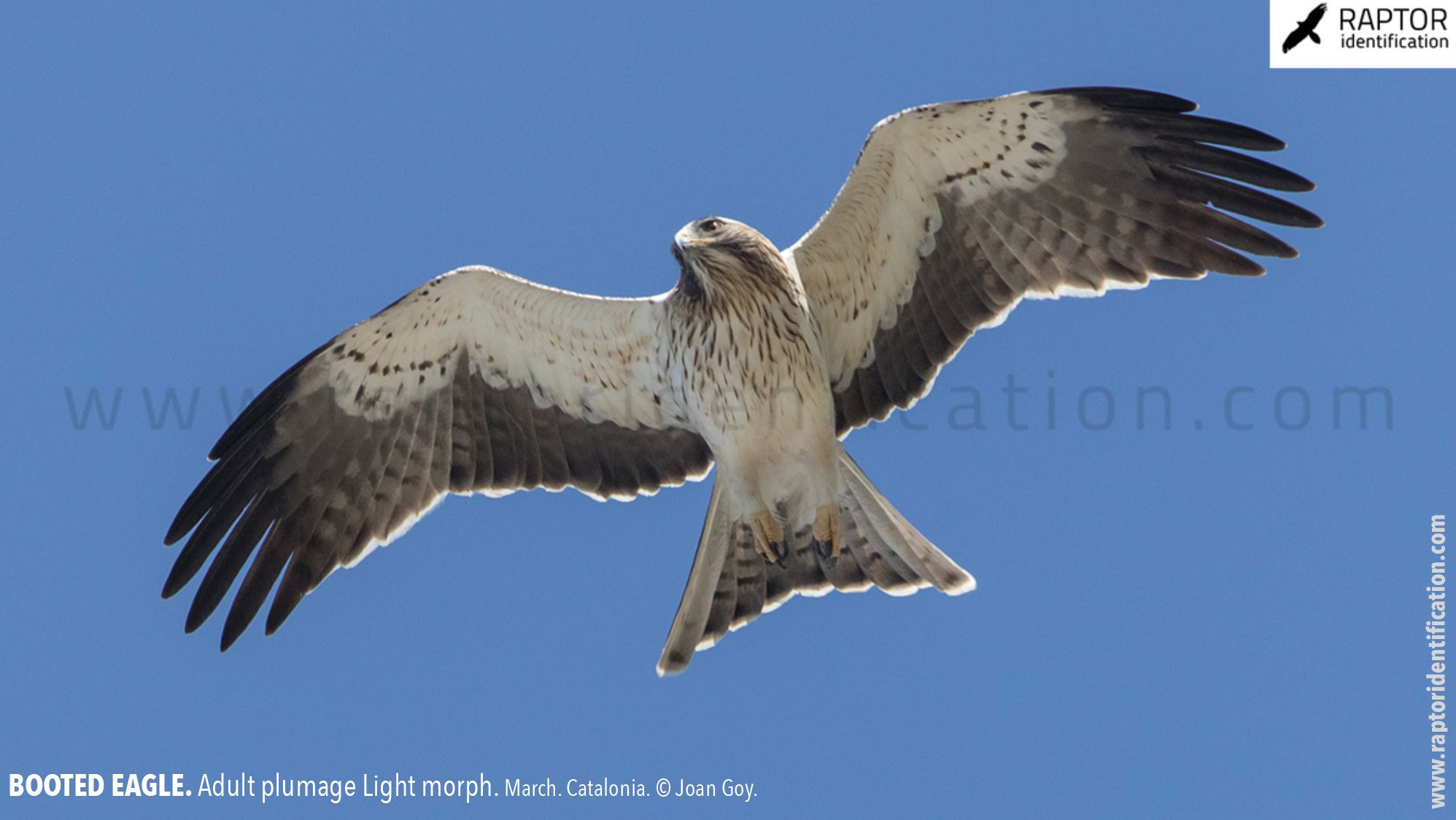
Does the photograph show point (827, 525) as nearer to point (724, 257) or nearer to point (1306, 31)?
point (724, 257)

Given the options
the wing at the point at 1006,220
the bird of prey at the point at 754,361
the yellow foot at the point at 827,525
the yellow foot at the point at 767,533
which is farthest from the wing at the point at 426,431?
the wing at the point at 1006,220

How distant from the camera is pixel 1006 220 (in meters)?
8.41

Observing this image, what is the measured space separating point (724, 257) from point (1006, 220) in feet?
6.24

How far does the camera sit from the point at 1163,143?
26.2 feet

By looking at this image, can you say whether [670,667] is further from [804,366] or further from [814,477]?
[804,366]

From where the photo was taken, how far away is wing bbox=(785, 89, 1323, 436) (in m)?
7.84

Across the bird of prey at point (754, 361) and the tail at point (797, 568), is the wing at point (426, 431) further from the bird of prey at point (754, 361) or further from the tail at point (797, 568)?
the tail at point (797, 568)

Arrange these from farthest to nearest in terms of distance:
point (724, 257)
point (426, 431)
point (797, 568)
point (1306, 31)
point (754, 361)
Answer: point (1306, 31), point (426, 431), point (797, 568), point (754, 361), point (724, 257)

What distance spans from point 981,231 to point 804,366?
1.47 m

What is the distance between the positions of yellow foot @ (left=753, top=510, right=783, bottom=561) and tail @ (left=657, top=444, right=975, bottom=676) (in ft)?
0.53

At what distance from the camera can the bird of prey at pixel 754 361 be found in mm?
7992

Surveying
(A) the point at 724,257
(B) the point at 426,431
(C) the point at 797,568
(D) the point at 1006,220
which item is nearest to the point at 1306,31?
(D) the point at 1006,220

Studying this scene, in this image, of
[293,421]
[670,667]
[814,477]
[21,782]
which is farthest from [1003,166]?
[21,782]

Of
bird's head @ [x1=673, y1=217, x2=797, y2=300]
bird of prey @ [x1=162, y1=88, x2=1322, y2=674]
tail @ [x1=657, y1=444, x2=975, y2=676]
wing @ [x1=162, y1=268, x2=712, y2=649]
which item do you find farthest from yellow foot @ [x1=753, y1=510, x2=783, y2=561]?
bird's head @ [x1=673, y1=217, x2=797, y2=300]
